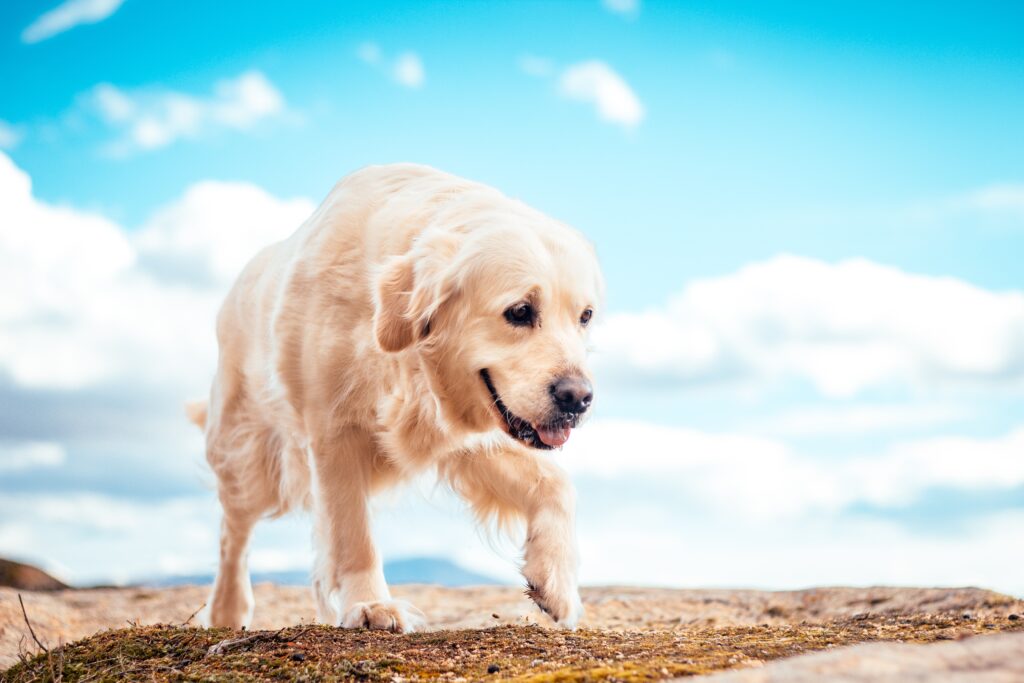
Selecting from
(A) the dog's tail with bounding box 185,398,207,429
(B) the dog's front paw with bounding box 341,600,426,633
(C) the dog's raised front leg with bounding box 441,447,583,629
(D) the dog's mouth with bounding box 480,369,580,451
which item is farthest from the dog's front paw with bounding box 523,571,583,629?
(A) the dog's tail with bounding box 185,398,207,429

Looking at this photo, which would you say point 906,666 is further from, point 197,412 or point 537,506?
point 197,412

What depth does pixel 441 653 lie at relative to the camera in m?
3.88

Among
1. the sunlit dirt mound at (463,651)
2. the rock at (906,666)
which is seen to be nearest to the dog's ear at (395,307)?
the sunlit dirt mound at (463,651)

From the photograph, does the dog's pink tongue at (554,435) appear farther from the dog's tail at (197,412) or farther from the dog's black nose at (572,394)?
the dog's tail at (197,412)

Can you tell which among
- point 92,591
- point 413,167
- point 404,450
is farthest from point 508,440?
point 92,591

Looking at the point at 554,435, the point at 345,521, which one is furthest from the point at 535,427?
the point at 345,521

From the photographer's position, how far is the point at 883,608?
7059mm

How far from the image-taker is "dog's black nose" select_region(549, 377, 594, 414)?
14.3ft

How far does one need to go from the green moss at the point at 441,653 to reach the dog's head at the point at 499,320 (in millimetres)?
1027

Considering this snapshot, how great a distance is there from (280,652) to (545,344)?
68.2 inches

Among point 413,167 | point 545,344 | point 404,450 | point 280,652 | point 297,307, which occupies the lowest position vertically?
point 280,652

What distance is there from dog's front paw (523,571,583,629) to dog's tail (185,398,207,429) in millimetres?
3813

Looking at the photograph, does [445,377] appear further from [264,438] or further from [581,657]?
[264,438]

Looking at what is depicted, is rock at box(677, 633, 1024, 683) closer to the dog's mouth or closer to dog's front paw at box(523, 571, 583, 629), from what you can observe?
the dog's mouth
